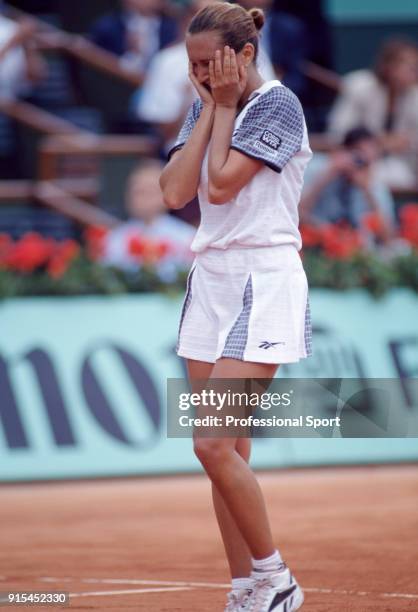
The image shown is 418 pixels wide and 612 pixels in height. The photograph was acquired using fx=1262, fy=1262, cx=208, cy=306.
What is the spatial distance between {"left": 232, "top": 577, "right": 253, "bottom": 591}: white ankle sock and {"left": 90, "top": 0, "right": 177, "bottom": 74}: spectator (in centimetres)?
859

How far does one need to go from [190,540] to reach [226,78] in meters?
3.05

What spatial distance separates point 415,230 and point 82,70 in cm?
467

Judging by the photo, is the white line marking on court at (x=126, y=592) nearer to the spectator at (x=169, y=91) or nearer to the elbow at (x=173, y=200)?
the elbow at (x=173, y=200)

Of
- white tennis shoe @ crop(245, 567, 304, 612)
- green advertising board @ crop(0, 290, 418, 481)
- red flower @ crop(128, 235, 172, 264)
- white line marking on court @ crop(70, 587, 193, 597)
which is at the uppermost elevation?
white tennis shoe @ crop(245, 567, 304, 612)

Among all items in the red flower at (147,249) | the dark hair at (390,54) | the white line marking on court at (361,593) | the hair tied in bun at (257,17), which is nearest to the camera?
the hair tied in bun at (257,17)

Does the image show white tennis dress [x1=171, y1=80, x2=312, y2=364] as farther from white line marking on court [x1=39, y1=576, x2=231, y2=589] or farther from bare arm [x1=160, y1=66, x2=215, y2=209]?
white line marking on court [x1=39, y1=576, x2=231, y2=589]

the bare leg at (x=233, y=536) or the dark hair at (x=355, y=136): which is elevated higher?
the bare leg at (x=233, y=536)

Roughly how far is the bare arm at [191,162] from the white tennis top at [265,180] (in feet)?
0.24

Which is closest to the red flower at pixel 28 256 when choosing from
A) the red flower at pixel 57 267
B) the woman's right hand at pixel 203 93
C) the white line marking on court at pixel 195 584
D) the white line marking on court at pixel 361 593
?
the red flower at pixel 57 267

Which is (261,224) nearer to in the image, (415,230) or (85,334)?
(85,334)

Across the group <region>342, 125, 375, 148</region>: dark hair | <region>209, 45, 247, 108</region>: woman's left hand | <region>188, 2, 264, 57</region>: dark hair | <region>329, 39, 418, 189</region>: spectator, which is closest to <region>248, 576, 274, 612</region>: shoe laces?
<region>209, 45, 247, 108</region>: woman's left hand

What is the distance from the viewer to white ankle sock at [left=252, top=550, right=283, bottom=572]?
4.32 metres

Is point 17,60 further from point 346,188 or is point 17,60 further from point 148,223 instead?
point 346,188

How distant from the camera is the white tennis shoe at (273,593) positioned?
4309mm
